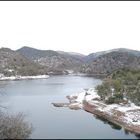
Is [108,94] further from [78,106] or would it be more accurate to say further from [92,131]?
[92,131]

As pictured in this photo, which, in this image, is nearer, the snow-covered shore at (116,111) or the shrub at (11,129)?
the shrub at (11,129)

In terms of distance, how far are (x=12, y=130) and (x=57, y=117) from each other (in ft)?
91.9

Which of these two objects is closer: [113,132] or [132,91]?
[113,132]

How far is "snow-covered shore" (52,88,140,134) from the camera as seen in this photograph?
161ft

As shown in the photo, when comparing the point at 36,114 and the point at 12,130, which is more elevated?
the point at 12,130

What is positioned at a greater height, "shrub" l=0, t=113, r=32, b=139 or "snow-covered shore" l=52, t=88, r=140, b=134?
"shrub" l=0, t=113, r=32, b=139

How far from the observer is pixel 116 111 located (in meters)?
58.3

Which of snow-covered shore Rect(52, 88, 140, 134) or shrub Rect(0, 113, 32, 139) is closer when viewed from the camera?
shrub Rect(0, 113, 32, 139)

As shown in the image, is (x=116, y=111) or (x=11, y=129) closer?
(x=11, y=129)

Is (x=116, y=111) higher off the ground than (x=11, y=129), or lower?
lower

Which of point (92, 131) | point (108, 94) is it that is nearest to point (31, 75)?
point (108, 94)

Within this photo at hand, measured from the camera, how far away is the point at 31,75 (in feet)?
627

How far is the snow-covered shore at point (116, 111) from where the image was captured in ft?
161

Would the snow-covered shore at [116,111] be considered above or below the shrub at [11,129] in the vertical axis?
below
